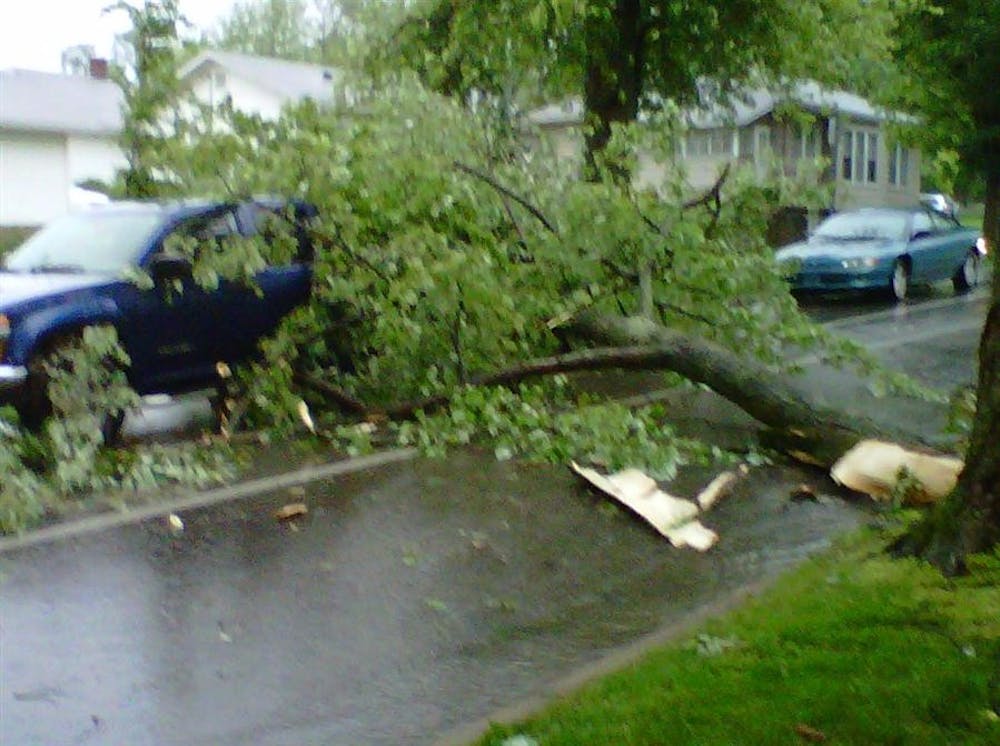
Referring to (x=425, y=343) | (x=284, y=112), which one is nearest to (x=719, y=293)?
(x=425, y=343)

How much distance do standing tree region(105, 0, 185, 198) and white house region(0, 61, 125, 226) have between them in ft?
60.3

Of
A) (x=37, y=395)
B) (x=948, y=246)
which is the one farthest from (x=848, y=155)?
(x=37, y=395)

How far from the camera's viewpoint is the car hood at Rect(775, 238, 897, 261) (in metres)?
21.0

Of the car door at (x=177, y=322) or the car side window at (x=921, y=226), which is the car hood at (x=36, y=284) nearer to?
the car door at (x=177, y=322)

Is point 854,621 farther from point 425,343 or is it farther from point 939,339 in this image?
point 939,339

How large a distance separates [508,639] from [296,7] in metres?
69.2

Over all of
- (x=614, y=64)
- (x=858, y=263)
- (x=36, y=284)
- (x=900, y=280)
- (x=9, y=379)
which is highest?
(x=614, y=64)

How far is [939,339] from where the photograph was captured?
1570 centimetres

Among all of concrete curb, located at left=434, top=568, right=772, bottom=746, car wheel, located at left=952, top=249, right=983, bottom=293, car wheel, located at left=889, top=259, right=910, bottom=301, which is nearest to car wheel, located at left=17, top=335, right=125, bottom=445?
concrete curb, located at left=434, top=568, right=772, bottom=746

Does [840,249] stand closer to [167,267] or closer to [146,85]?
[146,85]

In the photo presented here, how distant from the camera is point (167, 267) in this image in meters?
9.23

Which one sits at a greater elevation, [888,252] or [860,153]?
[860,153]

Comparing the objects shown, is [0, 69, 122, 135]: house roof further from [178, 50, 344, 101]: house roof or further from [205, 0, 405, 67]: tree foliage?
[205, 0, 405, 67]: tree foliage

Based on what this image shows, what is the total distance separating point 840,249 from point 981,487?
1644cm
